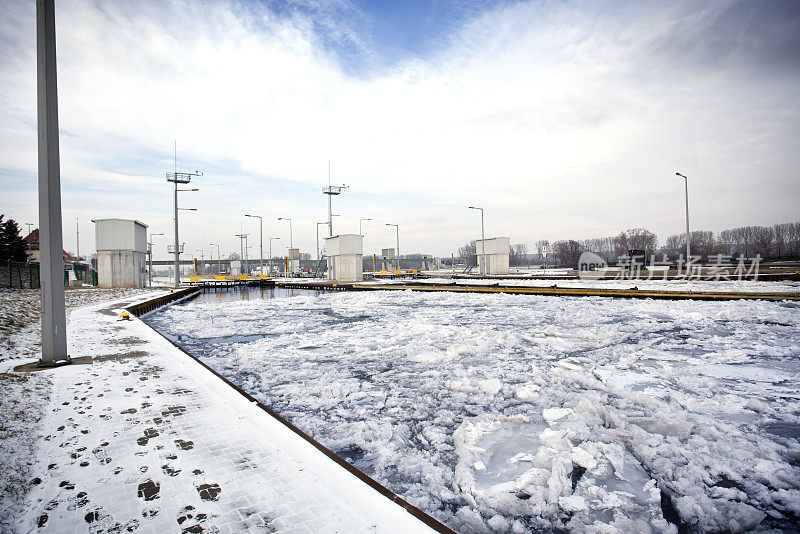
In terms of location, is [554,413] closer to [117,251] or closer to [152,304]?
[152,304]

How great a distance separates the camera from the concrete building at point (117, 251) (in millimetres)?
31641

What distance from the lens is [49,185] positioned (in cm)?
663

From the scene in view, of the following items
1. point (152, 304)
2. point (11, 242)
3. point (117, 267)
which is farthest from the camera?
point (11, 242)

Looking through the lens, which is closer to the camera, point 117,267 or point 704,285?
point 704,285

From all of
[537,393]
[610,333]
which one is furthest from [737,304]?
[537,393]

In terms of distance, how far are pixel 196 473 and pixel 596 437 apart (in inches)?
161

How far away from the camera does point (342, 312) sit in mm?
16859

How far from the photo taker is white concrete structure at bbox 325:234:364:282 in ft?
130

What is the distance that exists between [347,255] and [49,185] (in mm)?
33467

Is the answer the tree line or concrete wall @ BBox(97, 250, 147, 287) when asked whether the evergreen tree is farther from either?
the tree line

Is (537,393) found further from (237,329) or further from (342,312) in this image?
(342,312)

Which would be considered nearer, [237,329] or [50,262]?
[50,262]

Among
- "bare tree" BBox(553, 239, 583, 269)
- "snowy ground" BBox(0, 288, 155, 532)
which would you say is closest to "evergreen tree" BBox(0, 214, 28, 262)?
"snowy ground" BBox(0, 288, 155, 532)

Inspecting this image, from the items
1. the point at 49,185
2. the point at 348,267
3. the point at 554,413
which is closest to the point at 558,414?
the point at 554,413
